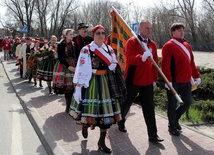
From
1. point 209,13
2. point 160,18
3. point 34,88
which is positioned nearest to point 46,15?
point 160,18

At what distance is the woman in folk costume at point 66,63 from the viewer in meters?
6.33

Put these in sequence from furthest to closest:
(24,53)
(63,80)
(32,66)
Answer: (24,53)
(32,66)
(63,80)

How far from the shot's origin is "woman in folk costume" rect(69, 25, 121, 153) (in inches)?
163

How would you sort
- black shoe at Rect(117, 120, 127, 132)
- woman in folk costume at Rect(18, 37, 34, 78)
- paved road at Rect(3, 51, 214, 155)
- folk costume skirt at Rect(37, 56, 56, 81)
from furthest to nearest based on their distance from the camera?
woman in folk costume at Rect(18, 37, 34, 78) → folk costume skirt at Rect(37, 56, 56, 81) → black shoe at Rect(117, 120, 127, 132) → paved road at Rect(3, 51, 214, 155)

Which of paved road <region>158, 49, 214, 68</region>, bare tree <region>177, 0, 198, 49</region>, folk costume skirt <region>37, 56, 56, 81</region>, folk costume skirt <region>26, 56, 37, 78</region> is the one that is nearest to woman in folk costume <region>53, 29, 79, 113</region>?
folk costume skirt <region>37, 56, 56, 81</region>

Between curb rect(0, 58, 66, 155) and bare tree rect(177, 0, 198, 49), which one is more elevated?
bare tree rect(177, 0, 198, 49)

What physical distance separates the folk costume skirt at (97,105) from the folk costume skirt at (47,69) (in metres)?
5.47

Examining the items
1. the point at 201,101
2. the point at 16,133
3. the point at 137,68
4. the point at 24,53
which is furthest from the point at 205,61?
the point at 16,133

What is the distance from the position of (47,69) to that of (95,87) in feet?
18.8

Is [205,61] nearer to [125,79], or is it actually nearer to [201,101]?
[201,101]

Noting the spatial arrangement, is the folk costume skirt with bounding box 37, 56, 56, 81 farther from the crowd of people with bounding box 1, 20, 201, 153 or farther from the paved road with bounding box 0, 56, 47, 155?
the crowd of people with bounding box 1, 20, 201, 153

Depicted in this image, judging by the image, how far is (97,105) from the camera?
4.15m

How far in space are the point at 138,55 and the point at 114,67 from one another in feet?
1.33

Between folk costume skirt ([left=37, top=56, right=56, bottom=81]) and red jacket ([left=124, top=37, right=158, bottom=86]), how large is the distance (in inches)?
206
